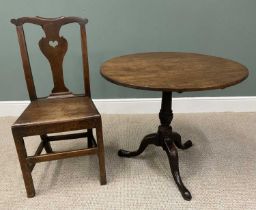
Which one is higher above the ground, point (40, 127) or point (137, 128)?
point (40, 127)

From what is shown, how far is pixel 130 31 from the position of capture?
7.01ft

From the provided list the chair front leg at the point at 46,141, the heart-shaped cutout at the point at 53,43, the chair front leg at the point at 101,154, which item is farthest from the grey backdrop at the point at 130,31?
the chair front leg at the point at 101,154

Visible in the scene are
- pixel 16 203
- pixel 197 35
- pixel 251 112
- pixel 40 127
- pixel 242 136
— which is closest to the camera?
pixel 40 127

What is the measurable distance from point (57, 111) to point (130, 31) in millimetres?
1114

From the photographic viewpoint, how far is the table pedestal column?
1.47 m

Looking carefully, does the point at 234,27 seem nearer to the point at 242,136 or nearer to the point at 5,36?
the point at 242,136

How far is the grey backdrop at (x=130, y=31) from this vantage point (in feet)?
6.72

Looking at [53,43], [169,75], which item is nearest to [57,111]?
[53,43]

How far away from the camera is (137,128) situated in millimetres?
2188

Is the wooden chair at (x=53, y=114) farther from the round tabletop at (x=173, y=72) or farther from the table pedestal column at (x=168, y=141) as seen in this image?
the table pedestal column at (x=168, y=141)

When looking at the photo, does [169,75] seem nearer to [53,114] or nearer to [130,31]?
[53,114]

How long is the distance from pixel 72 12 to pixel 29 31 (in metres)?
0.42

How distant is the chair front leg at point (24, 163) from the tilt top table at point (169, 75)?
572 millimetres

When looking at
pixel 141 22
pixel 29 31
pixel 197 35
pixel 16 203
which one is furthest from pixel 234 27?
pixel 16 203
